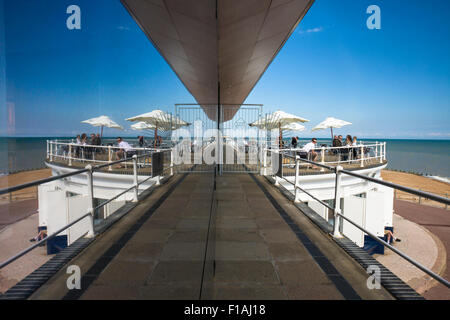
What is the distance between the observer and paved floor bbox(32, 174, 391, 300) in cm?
160

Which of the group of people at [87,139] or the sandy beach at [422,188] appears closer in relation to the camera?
the group of people at [87,139]

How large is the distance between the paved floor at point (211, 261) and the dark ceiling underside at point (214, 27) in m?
1.79

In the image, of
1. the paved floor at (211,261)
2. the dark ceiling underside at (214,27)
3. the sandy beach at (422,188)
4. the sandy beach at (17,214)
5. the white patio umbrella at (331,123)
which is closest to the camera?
the sandy beach at (17,214)

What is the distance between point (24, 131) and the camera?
535mm

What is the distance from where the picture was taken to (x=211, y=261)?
1719mm

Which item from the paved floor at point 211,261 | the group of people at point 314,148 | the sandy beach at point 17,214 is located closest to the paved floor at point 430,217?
the group of people at point 314,148

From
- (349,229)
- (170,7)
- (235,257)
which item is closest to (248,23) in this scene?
(170,7)

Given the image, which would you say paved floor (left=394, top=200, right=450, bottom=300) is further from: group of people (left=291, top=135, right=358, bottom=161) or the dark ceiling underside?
the dark ceiling underside

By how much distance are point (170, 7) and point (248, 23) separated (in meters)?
1.75

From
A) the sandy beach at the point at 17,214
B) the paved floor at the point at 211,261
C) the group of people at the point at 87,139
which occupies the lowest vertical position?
the paved floor at the point at 211,261

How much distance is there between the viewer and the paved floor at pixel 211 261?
5.24 feet

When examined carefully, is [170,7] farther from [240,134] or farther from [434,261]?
[434,261]

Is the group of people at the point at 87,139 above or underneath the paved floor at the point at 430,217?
above

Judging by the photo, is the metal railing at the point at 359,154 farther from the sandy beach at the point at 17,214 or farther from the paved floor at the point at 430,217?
the sandy beach at the point at 17,214
